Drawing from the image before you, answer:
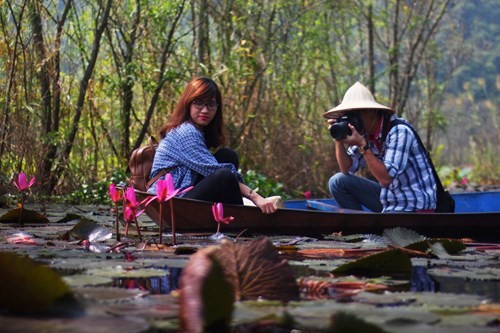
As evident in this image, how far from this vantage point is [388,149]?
16.7 ft

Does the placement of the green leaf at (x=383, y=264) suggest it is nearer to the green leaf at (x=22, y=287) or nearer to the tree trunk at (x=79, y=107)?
the green leaf at (x=22, y=287)

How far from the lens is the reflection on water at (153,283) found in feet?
7.88

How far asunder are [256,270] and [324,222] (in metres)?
2.65

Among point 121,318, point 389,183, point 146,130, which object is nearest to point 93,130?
point 146,130

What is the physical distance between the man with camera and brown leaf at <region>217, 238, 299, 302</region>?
2753mm

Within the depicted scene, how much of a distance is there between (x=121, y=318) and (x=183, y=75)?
704 cm

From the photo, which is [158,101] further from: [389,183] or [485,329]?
[485,329]

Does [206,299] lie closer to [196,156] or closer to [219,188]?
[219,188]

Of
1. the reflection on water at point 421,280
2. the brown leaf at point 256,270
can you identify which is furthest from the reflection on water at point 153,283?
the reflection on water at point 421,280

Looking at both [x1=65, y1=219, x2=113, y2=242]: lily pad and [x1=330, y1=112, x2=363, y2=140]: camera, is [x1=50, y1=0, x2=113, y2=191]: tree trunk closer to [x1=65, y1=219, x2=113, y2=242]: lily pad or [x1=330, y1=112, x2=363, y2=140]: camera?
[x1=330, y1=112, x2=363, y2=140]: camera

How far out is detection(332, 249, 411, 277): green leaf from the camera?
2.81 m

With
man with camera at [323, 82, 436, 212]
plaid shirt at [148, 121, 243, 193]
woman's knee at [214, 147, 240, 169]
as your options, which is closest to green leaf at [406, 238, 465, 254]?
man with camera at [323, 82, 436, 212]

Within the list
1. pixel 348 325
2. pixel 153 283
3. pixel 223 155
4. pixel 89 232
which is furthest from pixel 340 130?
pixel 348 325

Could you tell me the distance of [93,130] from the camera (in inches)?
342
